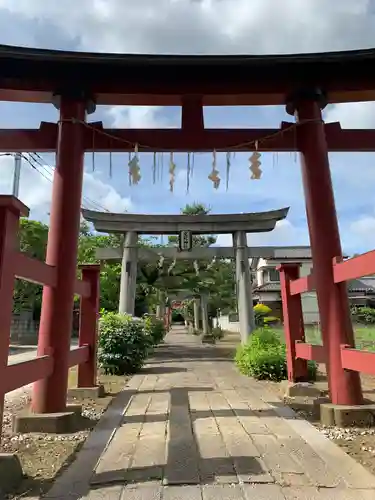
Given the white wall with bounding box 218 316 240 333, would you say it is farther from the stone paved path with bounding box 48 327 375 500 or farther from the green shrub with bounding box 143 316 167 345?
the stone paved path with bounding box 48 327 375 500

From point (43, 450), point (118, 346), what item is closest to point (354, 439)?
point (43, 450)

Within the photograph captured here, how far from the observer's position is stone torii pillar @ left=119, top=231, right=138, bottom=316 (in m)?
13.9

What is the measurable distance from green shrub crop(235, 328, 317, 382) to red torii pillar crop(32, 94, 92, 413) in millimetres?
4489

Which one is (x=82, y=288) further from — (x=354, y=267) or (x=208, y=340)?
(x=208, y=340)

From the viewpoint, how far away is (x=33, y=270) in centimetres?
409

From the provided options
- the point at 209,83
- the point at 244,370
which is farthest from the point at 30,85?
the point at 244,370

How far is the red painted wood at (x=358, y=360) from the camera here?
4.12 metres

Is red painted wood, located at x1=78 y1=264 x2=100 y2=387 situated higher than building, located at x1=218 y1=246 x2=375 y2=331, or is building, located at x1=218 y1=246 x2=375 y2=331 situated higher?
building, located at x1=218 y1=246 x2=375 y2=331

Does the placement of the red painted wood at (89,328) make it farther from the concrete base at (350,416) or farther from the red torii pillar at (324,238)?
the concrete base at (350,416)

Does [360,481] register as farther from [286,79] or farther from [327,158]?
[286,79]

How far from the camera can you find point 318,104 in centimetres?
561

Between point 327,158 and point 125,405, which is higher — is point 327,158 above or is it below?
above

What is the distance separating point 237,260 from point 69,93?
9.08 meters

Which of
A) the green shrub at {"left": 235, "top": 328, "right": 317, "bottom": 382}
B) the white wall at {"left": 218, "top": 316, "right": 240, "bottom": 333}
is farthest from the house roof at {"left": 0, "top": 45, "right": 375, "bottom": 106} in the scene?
the white wall at {"left": 218, "top": 316, "right": 240, "bottom": 333}
